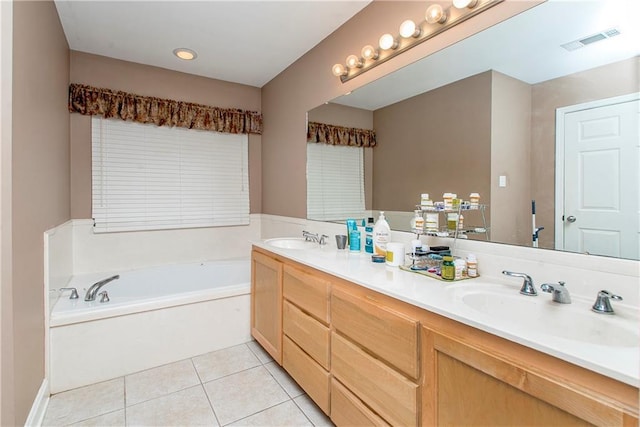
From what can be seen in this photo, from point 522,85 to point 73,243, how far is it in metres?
3.43

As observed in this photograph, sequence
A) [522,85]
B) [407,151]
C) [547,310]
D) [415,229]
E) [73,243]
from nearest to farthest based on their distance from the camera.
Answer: [547,310]
[522,85]
[415,229]
[407,151]
[73,243]

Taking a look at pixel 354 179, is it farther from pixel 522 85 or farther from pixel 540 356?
pixel 540 356

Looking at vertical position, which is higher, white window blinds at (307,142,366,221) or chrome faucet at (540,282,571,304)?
white window blinds at (307,142,366,221)

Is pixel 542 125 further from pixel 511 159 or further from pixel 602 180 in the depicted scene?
pixel 602 180

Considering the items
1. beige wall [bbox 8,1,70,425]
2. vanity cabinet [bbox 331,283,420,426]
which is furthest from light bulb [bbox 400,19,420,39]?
beige wall [bbox 8,1,70,425]

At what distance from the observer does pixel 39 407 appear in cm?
161

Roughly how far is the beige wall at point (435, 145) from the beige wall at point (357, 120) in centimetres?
6

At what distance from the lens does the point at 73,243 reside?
2.66 m

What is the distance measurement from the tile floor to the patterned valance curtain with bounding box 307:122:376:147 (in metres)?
1.72

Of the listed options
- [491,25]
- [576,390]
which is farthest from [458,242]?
[491,25]

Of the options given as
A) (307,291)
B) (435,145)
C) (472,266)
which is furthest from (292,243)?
(472,266)

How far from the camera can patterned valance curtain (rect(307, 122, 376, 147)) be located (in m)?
2.17

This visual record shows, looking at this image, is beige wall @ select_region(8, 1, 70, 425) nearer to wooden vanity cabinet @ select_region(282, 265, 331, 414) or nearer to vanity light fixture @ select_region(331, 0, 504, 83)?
wooden vanity cabinet @ select_region(282, 265, 331, 414)

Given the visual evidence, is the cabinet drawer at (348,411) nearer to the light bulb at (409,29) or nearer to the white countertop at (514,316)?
the white countertop at (514,316)
